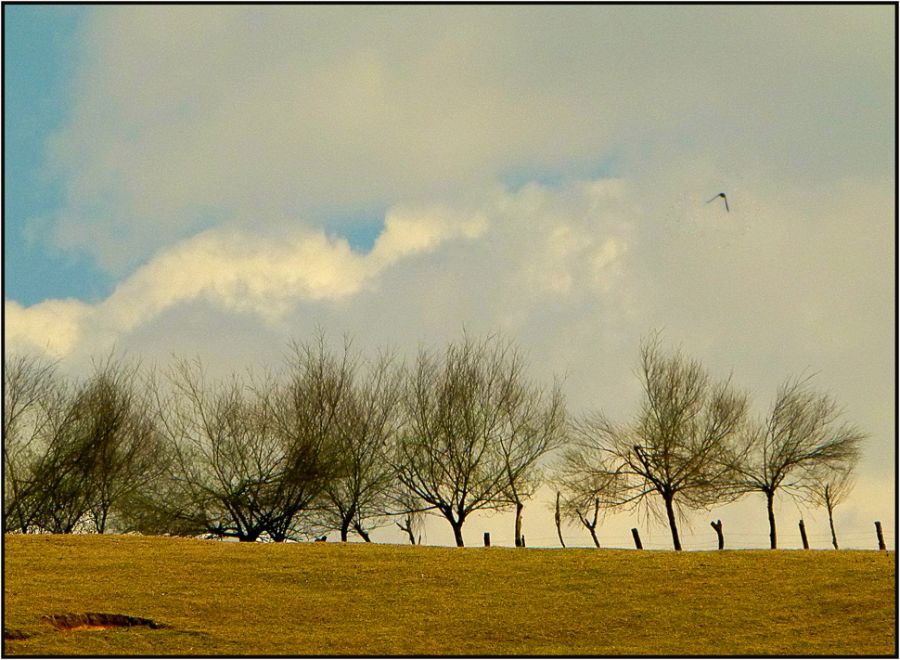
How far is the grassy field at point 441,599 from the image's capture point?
24.1 metres

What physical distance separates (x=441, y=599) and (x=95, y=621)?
333 inches

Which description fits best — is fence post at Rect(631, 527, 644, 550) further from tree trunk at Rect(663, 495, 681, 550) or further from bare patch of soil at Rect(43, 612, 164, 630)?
bare patch of soil at Rect(43, 612, 164, 630)

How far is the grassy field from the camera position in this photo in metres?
24.1

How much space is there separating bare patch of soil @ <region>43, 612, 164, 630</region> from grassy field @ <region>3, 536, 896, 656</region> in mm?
282

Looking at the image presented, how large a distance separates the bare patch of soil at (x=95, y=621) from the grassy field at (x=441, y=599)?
0.28 meters

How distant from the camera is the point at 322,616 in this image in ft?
87.2

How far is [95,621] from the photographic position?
1008 inches

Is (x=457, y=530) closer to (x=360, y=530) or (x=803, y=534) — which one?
(x=360, y=530)

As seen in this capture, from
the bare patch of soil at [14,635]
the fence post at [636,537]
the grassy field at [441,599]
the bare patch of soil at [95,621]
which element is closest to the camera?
the bare patch of soil at [14,635]

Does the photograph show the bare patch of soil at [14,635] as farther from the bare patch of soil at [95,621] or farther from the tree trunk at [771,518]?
the tree trunk at [771,518]

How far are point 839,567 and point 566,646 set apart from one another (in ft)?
38.4

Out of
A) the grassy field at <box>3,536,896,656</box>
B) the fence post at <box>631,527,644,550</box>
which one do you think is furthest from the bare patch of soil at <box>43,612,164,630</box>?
the fence post at <box>631,527,644,550</box>

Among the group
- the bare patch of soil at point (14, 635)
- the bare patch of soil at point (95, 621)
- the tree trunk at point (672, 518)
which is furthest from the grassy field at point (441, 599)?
the tree trunk at point (672, 518)

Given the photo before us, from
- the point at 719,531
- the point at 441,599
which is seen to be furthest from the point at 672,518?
the point at 441,599
